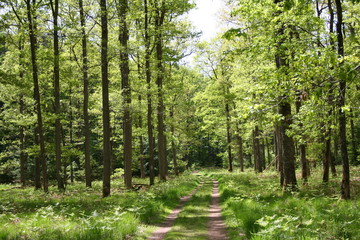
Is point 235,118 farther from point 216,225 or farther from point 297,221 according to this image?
point 297,221

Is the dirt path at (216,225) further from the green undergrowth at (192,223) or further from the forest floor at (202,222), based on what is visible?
the green undergrowth at (192,223)

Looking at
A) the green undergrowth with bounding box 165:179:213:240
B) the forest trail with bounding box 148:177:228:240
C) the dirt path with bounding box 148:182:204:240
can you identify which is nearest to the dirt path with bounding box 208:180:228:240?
the forest trail with bounding box 148:177:228:240

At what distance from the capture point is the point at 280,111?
12086mm

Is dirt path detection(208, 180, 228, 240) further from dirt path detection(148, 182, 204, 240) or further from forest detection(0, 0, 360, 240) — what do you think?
dirt path detection(148, 182, 204, 240)

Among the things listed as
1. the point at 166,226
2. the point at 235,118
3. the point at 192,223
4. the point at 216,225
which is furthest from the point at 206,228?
the point at 235,118

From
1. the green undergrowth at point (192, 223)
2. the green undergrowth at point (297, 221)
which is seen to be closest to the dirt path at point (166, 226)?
the green undergrowth at point (192, 223)

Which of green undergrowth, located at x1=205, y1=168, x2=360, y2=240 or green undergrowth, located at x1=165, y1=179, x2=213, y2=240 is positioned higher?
green undergrowth, located at x1=205, y1=168, x2=360, y2=240

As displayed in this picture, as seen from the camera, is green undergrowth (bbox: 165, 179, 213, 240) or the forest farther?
green undergrowth (bbox: 165, 179, 213, 240)

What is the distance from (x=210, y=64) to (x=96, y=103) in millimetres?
14118

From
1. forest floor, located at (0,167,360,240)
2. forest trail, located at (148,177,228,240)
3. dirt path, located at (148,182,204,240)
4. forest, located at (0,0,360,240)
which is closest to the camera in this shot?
forest floor, located at (0,167,360,240)

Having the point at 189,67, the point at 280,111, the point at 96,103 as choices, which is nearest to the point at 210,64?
the point at 189,67

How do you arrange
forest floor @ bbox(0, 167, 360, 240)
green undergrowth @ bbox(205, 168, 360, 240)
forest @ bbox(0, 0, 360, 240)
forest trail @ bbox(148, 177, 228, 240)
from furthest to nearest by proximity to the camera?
forest trail @ bbox(148, 177, 228, 240), forest @ bbox(0, 0, 360, 240), forest floor @ bbox(0, 167, 360, 240), green undergrowth @ bbox(205, 168, 360, 240)

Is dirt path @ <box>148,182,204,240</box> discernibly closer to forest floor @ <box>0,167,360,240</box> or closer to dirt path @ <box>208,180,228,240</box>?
forest floor @ <box>0,167,360,240</box>

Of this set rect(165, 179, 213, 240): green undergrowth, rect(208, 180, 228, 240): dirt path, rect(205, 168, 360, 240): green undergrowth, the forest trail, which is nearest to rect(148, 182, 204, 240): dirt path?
the forest trail
